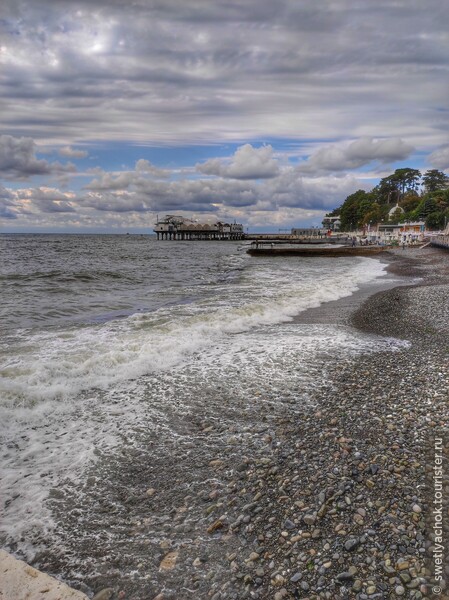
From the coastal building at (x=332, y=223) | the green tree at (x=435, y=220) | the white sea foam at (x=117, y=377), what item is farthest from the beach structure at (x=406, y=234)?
the white sea foam at (x=117, y=377)

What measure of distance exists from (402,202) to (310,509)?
133 metres

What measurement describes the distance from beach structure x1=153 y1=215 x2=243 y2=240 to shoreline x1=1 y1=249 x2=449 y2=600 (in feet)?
435

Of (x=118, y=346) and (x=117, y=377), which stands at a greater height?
(x=118, y=346)

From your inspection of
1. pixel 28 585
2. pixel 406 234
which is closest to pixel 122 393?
pixel 28 585

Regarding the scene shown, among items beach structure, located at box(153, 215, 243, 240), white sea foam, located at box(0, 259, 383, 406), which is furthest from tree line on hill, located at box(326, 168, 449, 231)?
white sea foam, located at box(0, 259, 383, 406)

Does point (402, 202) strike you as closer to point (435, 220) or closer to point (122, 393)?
point (435, 220)

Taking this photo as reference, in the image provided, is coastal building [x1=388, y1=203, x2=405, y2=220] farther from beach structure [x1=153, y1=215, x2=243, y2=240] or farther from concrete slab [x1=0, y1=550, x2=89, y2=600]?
concrete slab [x1=0, y1=550, x2=89, y2=600]

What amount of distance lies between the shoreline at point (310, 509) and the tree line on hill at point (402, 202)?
9670cm

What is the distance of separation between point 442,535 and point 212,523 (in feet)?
6.47

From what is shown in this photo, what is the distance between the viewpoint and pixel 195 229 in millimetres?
135625

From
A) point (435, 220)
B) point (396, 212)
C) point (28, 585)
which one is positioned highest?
point (396, 212)

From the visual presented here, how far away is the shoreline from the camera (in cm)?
289

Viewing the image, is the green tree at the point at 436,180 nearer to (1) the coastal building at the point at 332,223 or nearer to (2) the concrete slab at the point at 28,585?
(1) the coastal building at the point at 332,223

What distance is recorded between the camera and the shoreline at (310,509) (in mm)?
2887
